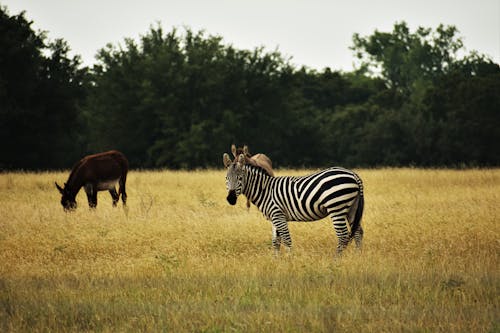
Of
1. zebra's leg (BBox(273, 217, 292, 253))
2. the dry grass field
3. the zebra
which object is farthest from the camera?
zebra's leg (BBox(273, 217, 292, 253))

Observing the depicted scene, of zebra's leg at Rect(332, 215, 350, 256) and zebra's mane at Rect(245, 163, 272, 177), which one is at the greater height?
zebra's mane at Rect(245, 163, 272, 177)

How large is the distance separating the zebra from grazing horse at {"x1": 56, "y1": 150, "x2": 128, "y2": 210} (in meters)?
6.29

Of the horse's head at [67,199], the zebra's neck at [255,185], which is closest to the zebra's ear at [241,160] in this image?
the zebra's neck at [255,185]

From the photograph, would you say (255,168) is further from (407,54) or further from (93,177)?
(407,54)

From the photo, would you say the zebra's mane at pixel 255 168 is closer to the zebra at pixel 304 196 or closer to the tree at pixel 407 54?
the zebra at pixel 304 196

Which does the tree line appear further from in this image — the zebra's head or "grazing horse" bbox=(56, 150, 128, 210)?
the zebra's head

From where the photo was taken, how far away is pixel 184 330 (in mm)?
5699

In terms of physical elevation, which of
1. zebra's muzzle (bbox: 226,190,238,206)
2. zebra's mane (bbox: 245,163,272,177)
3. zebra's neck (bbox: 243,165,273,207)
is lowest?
zebra's muzzle (bbox: 226,190,238,206)

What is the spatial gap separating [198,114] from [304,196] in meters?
31.1

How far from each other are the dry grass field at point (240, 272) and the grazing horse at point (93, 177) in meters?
0.50

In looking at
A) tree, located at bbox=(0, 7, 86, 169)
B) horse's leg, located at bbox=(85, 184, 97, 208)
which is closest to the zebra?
horse's leg, located at bbox=(85, 184, 97, 208)

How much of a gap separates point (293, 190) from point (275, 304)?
3095 mm

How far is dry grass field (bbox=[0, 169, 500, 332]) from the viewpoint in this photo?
6.02 m

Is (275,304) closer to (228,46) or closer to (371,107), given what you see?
(228,46)
